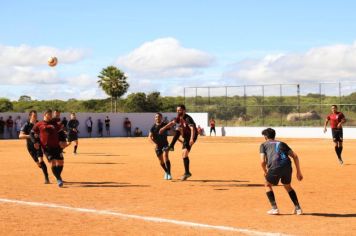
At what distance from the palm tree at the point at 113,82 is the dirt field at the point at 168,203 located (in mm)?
57821

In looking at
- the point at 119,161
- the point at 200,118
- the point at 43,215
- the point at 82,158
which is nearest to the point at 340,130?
the point at 119,161

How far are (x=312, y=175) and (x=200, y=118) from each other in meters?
44.6

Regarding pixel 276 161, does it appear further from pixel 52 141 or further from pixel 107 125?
pixel 107 125

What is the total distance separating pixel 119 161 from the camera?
25672mm

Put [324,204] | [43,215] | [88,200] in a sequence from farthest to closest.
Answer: [88,200] → [324,204] → [43,215]

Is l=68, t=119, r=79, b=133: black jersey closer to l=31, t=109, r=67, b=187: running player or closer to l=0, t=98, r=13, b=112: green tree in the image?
l=31, t=109, r=67, b=187: running player

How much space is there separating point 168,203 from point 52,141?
15.2ft

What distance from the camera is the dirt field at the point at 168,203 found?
10.0 m

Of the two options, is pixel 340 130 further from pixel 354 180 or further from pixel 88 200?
pixel 88 200

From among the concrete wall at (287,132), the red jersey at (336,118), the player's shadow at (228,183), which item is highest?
the red jersey at (336,118)

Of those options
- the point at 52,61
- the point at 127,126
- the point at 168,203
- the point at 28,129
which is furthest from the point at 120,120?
the point at 168,203

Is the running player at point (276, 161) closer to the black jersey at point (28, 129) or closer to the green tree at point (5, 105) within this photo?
the black jersey at point (28, 129)

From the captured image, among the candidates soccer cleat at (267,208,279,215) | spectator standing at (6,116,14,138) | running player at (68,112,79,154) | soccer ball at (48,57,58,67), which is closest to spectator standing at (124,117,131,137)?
spectator standing at (6,116,14,138)

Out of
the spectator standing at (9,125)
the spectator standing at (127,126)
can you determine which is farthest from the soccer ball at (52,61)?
the spectator standing at (127,126)
